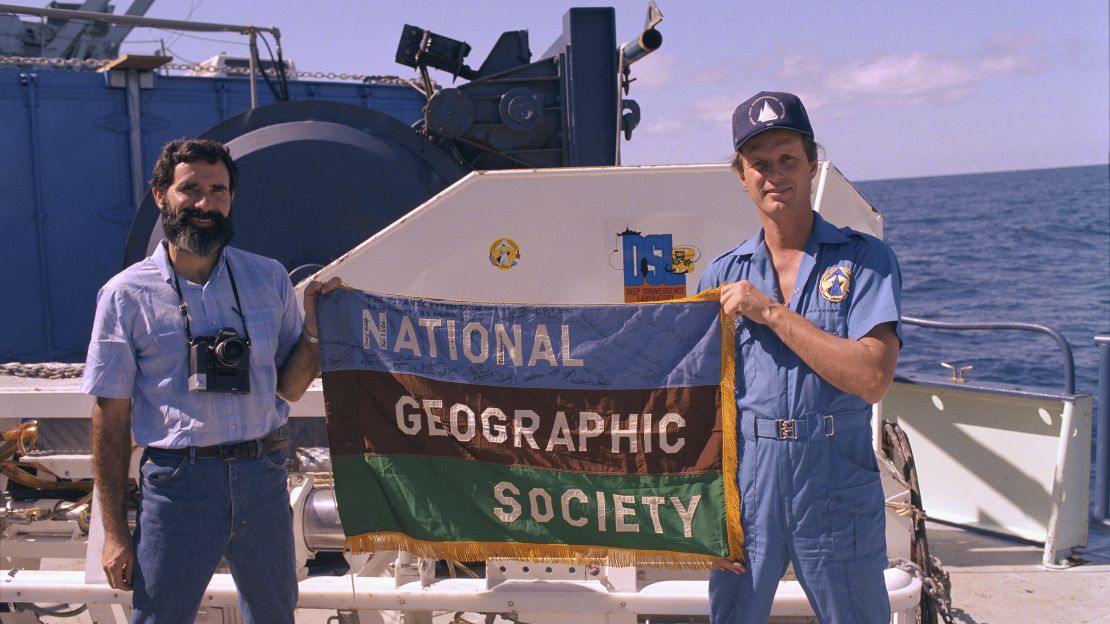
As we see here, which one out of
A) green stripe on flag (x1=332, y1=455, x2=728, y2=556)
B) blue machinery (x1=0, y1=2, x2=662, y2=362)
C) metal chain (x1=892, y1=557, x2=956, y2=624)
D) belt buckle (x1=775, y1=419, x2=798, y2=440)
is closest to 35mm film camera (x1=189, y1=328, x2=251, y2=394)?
green stripe on flag (x1=332, y1=455, x2=728, y2=556)

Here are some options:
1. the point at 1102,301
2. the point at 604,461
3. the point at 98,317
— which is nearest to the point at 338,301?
the point at 98,317

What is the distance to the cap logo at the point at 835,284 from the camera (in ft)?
9.02

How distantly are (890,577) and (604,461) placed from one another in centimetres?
119

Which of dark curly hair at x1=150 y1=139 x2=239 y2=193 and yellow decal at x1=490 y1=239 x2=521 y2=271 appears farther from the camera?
yellow decal at x1=490 y1=239 x2=521 y2=271

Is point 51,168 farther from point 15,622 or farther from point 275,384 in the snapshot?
point 275,384

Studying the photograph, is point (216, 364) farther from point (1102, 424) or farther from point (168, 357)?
point (1102, 424)

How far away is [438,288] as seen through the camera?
4305 mm

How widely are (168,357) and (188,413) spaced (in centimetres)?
18

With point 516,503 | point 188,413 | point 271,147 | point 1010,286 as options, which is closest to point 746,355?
point 516,503

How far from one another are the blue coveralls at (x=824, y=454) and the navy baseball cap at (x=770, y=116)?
0.33m

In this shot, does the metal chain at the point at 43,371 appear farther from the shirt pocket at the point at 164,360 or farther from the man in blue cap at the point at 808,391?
the man in blue cap at the point at 808,391

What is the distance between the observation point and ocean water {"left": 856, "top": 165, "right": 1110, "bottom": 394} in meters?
18.6

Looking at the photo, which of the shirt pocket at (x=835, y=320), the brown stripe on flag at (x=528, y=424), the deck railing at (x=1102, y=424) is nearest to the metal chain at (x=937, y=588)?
the brown stripe on flag at (x=528, y=424)

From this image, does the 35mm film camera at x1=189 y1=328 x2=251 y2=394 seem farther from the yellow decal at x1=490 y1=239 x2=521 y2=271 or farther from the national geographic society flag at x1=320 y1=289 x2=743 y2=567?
the yellow decal at x1=490 y1=239 x2=521 y2=271
